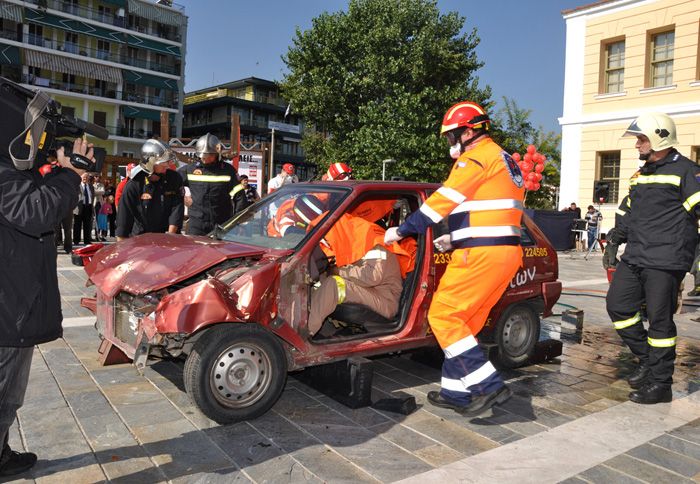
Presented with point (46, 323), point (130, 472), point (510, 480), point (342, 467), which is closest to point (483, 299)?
point (510, 480)

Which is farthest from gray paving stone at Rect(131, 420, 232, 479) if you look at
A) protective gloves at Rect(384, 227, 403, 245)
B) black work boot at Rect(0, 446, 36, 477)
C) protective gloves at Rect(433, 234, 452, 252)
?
protective gloves at Rect(433, 234, 452, 252)

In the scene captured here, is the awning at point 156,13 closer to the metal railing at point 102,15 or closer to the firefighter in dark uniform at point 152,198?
the metal railing at point 102,15

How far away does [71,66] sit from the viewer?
4916cm

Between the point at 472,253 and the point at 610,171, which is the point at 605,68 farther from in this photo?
the point at 472,253

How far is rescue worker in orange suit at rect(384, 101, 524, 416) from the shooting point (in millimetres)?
3799

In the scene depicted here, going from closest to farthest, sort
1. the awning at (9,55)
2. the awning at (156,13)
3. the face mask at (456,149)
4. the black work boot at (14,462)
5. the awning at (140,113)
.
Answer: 1. the black work boot at (14,462)
2. the face mask at (456,149)
3. the awning at (9,55)
4. the awning at (156,13)
5. the awning at (140,113)

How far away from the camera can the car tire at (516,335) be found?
4.98 m

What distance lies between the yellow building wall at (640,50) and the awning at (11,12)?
138 feet

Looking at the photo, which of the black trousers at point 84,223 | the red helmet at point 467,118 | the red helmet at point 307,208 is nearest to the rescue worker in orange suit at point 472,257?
the red helmet at point 467,118

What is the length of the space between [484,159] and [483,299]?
0.92 m

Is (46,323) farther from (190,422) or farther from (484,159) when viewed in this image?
(484,159)

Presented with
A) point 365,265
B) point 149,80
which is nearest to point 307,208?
point 365,265

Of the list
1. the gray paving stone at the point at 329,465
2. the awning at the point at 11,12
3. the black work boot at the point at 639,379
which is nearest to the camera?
the gray paving stone at the point at 329,465

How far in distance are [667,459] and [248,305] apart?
2.59 metres
